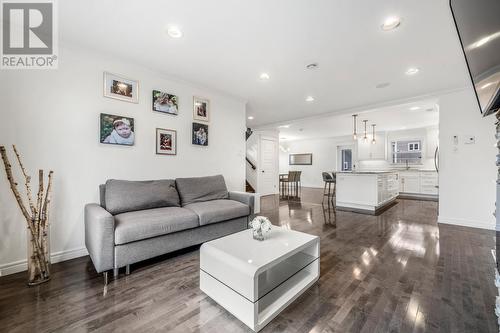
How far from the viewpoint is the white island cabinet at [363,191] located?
14.8ft

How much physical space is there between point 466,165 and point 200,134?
14.9 ft

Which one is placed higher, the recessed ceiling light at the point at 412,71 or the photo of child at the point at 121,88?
the recessed ceiling light at the point at 412,71

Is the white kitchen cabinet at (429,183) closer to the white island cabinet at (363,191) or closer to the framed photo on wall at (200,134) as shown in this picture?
the white island cabinet at (363,191)

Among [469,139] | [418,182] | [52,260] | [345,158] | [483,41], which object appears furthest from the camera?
[345,158]

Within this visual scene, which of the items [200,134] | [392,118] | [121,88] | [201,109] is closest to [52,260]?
[121,88]

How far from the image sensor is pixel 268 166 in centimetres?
729

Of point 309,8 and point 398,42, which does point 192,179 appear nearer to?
point 309,8

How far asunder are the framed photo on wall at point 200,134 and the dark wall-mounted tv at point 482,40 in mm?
3118

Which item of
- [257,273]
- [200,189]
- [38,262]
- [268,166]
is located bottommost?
[38,262]

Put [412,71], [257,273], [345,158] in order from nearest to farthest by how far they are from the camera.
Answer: [257,273] → [412,71] → [345,158]

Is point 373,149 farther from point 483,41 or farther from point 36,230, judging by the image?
point 36,230

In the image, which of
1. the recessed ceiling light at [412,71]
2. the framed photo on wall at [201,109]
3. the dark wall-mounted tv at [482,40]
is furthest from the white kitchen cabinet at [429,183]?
the framed photo on wall at [201,109]

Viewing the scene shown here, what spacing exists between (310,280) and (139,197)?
6.66 ft

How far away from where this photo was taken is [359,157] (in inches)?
326
